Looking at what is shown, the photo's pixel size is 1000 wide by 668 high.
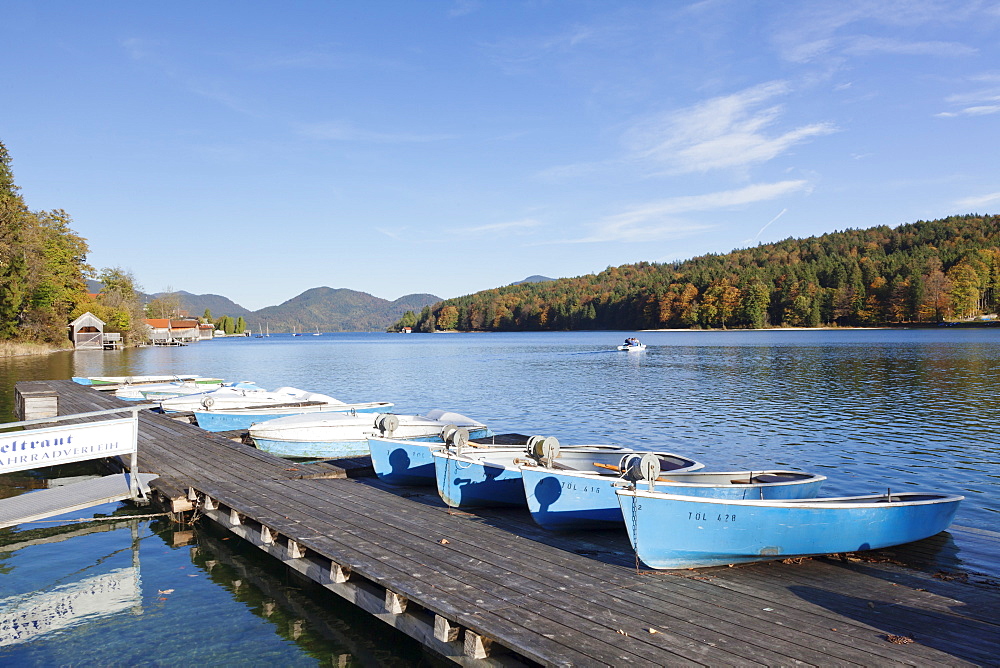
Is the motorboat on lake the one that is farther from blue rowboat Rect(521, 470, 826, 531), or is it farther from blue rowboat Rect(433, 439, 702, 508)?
blue rowboat Rect(521, 470, 826, 531)

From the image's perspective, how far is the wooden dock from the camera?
521cm

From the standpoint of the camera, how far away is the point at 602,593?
20.8 feet

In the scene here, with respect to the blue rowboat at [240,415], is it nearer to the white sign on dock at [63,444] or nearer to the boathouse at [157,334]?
the white sign on dock at [63,444]

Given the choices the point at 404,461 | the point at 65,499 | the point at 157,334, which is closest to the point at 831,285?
the point at 157,334

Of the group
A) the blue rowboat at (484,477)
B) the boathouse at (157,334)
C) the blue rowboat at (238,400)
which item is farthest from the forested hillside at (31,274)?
the blue rowboat at (484,477)

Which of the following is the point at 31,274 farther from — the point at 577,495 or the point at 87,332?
the point at 577,495

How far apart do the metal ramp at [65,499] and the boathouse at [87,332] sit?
75.6 m

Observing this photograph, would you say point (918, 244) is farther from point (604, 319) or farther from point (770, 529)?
point (770, 529)

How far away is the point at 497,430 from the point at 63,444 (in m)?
14.1

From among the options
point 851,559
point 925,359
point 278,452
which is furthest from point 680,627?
point 925,359

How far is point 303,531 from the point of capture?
334 inches

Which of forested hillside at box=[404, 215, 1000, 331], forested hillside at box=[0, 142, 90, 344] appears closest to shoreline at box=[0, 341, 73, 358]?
forested hillside at box=[0, 142, 90, 344]

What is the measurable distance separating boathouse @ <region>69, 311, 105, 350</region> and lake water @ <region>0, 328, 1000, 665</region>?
33.0 meters

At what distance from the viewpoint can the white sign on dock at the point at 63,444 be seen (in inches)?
376
